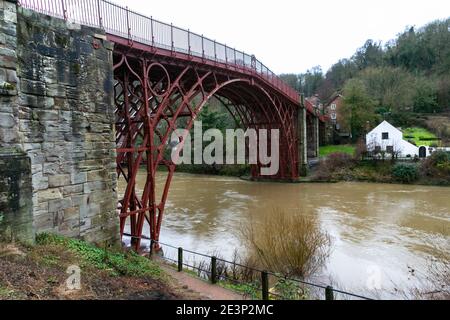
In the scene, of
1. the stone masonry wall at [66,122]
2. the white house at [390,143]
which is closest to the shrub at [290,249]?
the stone masonry wall at [66,122]

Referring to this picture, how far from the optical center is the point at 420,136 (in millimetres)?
37969

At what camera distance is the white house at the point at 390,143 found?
31.7 meters

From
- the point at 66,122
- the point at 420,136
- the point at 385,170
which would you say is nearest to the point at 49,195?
the point at 66,122

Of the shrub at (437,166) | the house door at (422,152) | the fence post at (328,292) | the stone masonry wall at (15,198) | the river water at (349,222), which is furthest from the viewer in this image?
the house door at (422,152)

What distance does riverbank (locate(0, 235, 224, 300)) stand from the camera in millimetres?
4438

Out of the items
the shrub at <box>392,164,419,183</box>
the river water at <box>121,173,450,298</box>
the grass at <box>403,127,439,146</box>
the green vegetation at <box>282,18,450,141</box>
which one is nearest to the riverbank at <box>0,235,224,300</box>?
the river water at <box>121,173,450,298</box>

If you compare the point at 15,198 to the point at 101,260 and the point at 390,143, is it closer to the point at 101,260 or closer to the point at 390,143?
the point at 101,260

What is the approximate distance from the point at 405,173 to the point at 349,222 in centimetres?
1479

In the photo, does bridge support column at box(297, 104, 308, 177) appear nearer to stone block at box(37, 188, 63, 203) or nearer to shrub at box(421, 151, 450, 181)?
shrub at box(421, 151, 450, 181)

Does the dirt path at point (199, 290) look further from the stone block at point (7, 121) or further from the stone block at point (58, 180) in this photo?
the stone block at point (7, 121)

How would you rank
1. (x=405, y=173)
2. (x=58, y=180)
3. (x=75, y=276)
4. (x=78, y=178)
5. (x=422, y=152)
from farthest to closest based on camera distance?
(x=422, y=152) → (x=405, y=173) → (x=78, y=178) → (x=58, y=180) → (x=75, y=276)

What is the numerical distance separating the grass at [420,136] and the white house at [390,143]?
2504mm

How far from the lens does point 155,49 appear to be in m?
12.1

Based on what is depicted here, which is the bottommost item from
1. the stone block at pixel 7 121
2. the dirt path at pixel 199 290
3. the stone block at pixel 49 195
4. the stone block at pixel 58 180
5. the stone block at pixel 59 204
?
the dirt path at pixel 199 290
